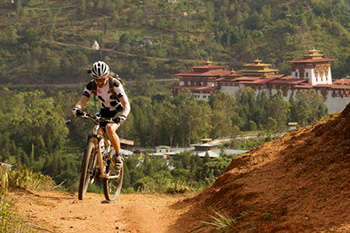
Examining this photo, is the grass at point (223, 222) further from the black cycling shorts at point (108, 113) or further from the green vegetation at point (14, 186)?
the black cycling shorts at point (108, 113)

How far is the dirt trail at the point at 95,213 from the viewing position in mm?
6355

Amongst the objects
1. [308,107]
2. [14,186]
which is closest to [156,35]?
[308,107]

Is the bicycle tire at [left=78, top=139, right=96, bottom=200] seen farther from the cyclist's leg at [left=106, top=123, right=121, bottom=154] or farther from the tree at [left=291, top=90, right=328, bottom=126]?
the tree at [left=291, top=90, right=328, bottom=126]

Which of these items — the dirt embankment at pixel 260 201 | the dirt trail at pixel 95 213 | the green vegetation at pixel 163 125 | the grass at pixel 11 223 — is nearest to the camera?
the dirt embankment at pixel 260 201

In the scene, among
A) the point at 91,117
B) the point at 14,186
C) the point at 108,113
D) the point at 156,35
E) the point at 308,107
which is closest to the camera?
the point at 91,117

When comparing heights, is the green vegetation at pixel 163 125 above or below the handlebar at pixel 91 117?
below

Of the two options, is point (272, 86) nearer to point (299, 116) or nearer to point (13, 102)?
point (299, 116)

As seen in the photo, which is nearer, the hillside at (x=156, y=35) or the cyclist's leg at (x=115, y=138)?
the cyclist's leg at (x=115, y=138)

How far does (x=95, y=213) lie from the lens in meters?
6.96

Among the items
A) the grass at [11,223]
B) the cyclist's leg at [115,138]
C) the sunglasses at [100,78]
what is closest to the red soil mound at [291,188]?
the cyclist's leg at [115,138]

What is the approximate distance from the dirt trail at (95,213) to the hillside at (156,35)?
7322cm

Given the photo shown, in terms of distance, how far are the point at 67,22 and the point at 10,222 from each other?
92263 mm

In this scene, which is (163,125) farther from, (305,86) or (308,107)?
(305,86)

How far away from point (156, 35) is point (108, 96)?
86.5 metres
